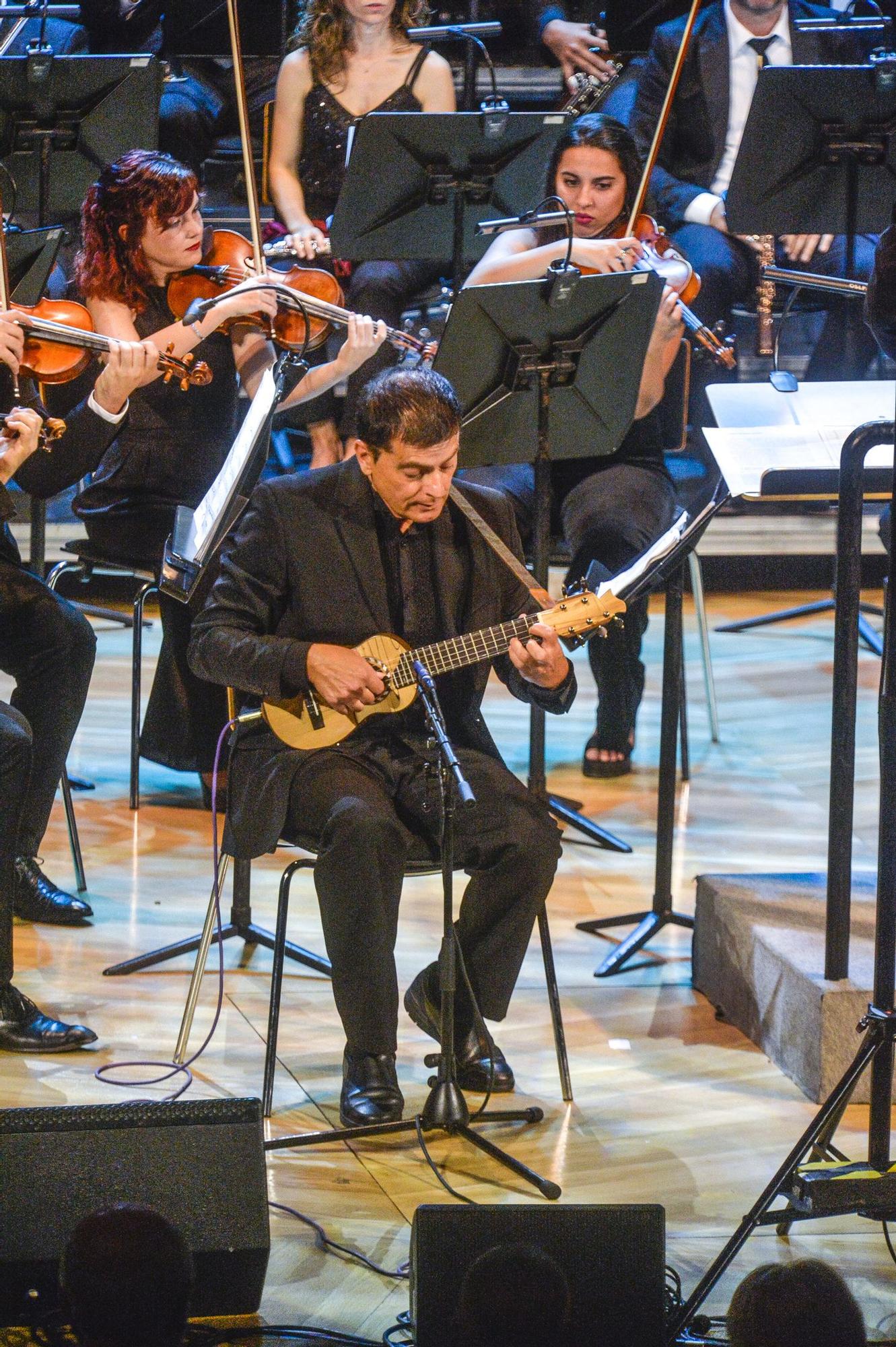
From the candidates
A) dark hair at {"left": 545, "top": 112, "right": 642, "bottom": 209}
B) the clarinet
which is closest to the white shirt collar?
the clarinet

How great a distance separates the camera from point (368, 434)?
275 centimetres

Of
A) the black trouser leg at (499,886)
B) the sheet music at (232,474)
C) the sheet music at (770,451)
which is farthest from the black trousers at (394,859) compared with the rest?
the sheet music at (770,451)

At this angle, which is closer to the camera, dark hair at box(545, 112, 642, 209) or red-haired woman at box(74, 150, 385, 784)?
red-haired woman at box(74, 150, 385, 784)

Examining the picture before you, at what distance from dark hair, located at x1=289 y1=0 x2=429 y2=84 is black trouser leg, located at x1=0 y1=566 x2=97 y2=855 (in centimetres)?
194

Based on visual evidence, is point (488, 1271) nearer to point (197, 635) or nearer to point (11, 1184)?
point (11, 1184)

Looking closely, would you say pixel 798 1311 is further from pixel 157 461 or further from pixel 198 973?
pixel 157 461

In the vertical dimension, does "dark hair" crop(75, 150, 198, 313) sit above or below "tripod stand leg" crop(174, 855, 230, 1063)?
above

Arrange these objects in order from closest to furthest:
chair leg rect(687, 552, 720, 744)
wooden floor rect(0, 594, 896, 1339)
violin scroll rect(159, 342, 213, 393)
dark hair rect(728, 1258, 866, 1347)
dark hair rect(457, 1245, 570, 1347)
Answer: dark hair rect(728, 1258, 866, 1347)
dark hair rect(457, 1245, 570, 1347)
wooden floor rect(0, 594, 896, 1339)
violin scroll rect(159, 342, 213, 393)
chair leg rect(687, 552, 720, 744)

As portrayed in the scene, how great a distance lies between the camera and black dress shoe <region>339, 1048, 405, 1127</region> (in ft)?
8.50

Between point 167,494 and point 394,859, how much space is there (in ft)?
5.05

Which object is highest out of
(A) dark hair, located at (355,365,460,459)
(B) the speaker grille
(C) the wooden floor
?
(A) dark hair, located at (355,365,460,459)

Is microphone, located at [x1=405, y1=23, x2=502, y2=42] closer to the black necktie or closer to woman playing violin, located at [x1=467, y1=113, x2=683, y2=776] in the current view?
the black necktie

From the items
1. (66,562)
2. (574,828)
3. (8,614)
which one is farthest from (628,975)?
(66,562)

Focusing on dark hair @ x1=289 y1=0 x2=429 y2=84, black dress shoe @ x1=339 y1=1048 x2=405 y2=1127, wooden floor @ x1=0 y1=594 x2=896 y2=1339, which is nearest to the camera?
wooden floor @ x1=0 y1=594 x2=896 y2=1339
